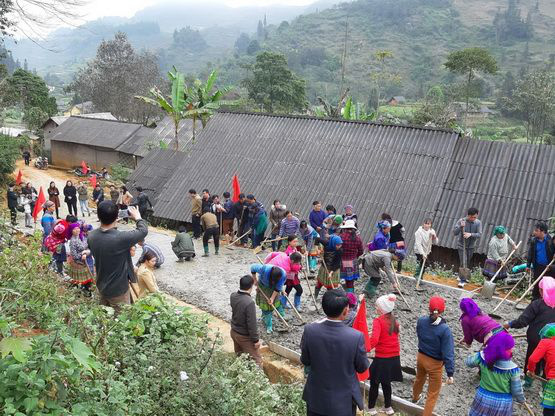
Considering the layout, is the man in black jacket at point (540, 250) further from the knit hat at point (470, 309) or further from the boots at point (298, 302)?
the boots at point (298, 302)

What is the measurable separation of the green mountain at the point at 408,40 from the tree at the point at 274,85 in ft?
103

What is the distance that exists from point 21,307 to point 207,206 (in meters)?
7.87

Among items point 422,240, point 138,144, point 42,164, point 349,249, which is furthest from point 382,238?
point 42,164

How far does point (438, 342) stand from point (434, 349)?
102 mm

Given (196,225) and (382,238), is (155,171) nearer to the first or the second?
(196,225)

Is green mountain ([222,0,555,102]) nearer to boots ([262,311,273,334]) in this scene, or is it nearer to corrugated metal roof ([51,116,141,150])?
corrugated metal roof ([51,116,141,150])

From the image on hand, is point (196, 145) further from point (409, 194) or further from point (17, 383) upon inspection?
point (17, 383)

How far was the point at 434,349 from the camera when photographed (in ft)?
18.9

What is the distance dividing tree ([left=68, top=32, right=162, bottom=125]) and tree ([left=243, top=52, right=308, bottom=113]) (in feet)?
34.6

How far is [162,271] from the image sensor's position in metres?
10.7

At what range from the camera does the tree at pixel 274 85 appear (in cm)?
5022

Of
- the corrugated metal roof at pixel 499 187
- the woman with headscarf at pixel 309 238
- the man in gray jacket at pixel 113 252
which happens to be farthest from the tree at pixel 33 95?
the man in gray jacket at pixel 113 252

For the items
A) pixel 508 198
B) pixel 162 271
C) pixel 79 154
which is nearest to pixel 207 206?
pixel 162 271

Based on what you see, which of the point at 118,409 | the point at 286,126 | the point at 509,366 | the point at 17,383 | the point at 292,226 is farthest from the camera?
the point at 286,126
